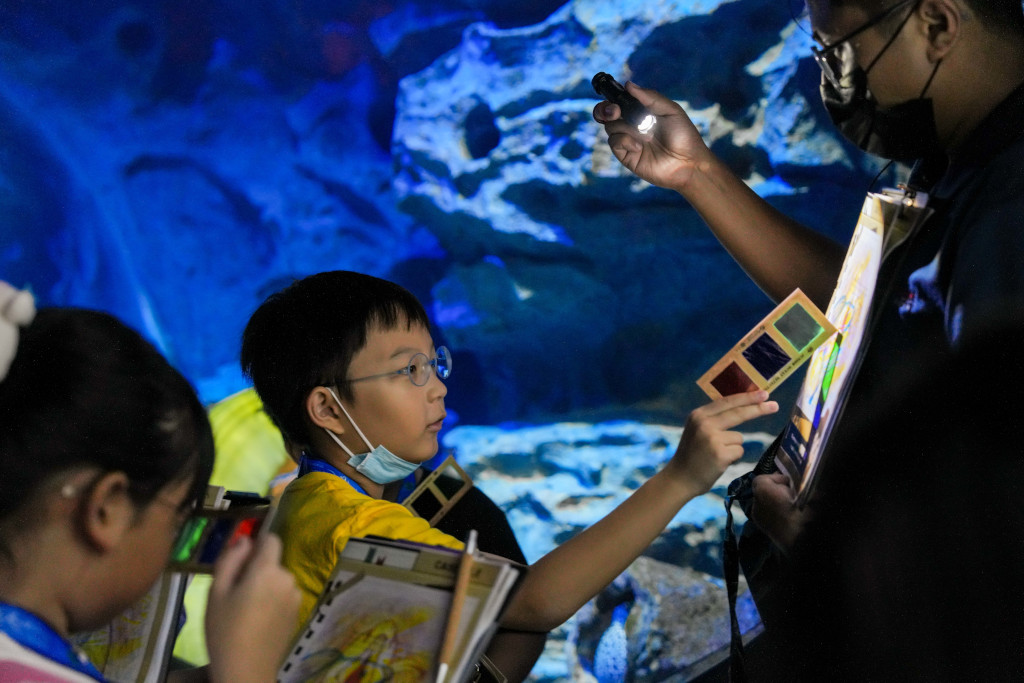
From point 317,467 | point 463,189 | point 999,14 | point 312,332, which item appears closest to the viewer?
point 999,14

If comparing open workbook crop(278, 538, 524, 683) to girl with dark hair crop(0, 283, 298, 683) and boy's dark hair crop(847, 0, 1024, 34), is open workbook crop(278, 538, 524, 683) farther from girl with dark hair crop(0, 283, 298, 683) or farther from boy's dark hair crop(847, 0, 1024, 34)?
boy's dark hair crop(847, 0, 1024, 34)

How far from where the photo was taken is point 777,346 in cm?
123

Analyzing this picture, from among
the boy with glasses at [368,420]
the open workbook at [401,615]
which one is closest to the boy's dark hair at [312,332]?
the boy with glasses at [368,420]

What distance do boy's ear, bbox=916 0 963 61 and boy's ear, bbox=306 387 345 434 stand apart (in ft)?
3.78

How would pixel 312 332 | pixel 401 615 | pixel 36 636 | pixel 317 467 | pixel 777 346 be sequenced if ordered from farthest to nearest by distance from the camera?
pixel 312 332
pixel 317 467
pixel 777 346
pixel 401 615
pixel 36 636

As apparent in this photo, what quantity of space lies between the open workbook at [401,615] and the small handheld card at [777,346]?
56cm

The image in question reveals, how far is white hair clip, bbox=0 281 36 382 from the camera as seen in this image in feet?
2.63

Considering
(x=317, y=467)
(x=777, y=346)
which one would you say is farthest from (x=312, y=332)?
(x=777, y=346)

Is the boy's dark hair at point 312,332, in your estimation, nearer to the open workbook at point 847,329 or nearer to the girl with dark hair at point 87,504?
the girl with dark hair at point 87,504

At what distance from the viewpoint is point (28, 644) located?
0.77 m

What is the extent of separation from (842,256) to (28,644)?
1501 mm

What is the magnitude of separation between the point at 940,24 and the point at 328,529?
118cm

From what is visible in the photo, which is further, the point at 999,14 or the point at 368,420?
the point at 368,420

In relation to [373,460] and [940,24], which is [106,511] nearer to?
[373,460]
